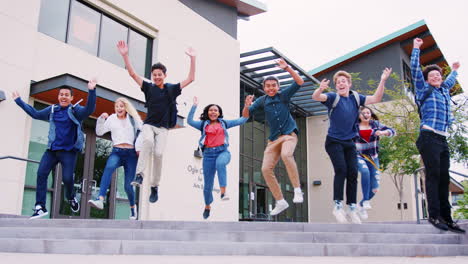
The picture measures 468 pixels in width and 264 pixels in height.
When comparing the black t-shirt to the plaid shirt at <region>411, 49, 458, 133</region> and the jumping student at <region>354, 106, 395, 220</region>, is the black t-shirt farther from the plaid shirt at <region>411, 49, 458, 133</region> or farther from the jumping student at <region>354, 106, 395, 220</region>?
the plaid shirt at <region>411, 49, 458, 133</region>

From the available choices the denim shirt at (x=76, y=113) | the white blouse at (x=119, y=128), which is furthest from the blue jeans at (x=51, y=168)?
the white blouse at (x=119, y=128)

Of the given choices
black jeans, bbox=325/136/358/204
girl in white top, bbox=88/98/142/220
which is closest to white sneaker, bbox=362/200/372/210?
black jeans, bbox=325/136/358/204

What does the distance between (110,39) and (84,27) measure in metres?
0.89

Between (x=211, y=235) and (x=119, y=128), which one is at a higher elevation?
(x=119, y=128)

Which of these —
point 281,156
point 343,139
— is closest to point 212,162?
point 281,156

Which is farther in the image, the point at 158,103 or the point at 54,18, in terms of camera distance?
the point at 54,18

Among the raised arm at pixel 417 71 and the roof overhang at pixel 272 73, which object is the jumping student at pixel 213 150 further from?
the roof overhang at pixel 272 73

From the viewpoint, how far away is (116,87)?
452 inches

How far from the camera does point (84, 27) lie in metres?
11.1

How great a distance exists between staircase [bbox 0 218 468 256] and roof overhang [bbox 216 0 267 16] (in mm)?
13923

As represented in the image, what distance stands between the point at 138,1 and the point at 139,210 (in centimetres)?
594

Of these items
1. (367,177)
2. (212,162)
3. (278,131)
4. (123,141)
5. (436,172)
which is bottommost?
(436,172)

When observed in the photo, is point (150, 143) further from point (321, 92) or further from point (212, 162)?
point (321, 92)

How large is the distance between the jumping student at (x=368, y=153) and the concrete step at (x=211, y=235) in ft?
7.28
